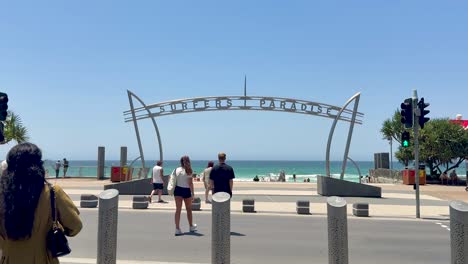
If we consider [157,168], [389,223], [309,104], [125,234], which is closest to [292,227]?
[389,223]

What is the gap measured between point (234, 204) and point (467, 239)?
34.0 ft

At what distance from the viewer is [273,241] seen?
8344 millimetres

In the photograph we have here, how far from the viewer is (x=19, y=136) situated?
104ft

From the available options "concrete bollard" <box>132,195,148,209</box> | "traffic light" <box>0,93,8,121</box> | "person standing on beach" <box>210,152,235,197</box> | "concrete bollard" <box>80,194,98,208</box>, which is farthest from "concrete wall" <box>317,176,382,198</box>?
"traffic light" <box>0,93,8,121</box>

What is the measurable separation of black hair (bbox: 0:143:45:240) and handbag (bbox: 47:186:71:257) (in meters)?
0.11

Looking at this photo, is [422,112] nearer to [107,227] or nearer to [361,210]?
[361,210]

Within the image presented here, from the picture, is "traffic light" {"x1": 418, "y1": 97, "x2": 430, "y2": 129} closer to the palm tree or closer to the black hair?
the black hair

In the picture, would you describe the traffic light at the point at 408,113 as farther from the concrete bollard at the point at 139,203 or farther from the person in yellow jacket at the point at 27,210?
the person in yellow jacket at the point at 27,210

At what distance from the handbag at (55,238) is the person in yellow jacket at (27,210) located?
24 mm

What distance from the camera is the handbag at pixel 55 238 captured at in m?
2.86

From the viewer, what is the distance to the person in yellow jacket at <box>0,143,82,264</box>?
280 centimetres

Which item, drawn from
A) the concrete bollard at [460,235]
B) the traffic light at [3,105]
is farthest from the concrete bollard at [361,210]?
the traffic light at [3,105]

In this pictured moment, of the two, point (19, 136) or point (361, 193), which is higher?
point (19, 136)

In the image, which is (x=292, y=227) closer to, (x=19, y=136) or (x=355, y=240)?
(x=355, y=240)
